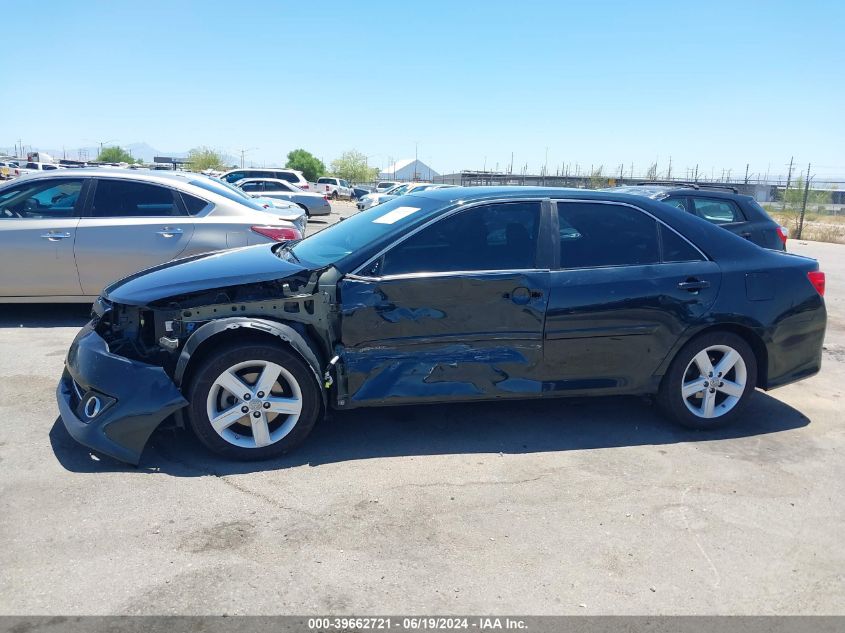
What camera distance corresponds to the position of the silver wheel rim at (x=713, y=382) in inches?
189

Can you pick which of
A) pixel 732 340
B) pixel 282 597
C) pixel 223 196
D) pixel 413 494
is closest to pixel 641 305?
pixel 732 340

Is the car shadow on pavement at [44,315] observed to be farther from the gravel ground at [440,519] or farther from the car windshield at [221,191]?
the gravel ground at [440,519]

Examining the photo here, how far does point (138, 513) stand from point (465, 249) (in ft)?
8.11

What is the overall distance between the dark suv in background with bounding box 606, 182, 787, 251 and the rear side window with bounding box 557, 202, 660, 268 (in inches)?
202

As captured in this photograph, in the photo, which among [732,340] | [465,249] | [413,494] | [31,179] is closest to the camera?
[413,494]

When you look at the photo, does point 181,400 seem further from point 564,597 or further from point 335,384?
point 564,597

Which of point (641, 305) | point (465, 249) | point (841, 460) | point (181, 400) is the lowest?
point (841, 460)

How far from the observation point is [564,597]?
298 cm

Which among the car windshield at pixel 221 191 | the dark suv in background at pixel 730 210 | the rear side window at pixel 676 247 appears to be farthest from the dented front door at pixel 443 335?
the dark suv in background at pixel 730 210

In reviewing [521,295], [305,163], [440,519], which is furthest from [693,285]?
[305,163]

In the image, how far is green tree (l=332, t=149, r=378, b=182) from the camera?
87062 mm

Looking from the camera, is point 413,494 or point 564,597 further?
point 413,494

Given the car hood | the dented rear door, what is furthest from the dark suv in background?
the car hood

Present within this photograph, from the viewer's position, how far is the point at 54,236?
22.9ft
